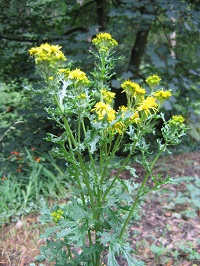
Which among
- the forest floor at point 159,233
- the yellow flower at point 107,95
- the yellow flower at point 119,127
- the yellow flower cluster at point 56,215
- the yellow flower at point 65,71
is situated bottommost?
the forest floor at point 159,233

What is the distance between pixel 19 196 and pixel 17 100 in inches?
68.2

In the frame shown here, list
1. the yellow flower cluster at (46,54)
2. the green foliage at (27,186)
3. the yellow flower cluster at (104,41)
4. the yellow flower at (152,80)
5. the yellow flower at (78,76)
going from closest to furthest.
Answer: the yellow flower cluster at (46,54), the yellow flower at (78,76), the yellow flower at (152,80), the yellow flower cluster at (104,41), the green foliage at (27,186)

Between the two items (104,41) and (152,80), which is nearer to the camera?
(152,80)

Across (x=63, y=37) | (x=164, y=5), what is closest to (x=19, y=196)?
(x=63, y=37)

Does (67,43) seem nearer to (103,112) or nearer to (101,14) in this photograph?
(101,14)

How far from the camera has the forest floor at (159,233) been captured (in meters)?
2.21

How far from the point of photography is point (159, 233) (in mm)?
2523

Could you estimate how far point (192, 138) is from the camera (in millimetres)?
5234

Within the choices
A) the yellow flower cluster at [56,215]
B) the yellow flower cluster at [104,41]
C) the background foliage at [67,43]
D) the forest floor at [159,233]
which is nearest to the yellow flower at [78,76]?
the yellow flower cluster at [104,41]

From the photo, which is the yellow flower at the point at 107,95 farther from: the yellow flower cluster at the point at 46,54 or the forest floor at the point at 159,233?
the forest floor at the point at 159,233

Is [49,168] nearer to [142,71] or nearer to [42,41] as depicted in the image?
[42,41]

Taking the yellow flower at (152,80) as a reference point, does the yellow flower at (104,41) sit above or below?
above

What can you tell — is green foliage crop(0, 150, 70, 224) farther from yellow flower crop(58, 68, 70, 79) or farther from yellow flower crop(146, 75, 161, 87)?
yellow flower crop(146, 75, 161, 87)

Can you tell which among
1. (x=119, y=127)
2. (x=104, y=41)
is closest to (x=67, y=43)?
(x=104, y=41)
